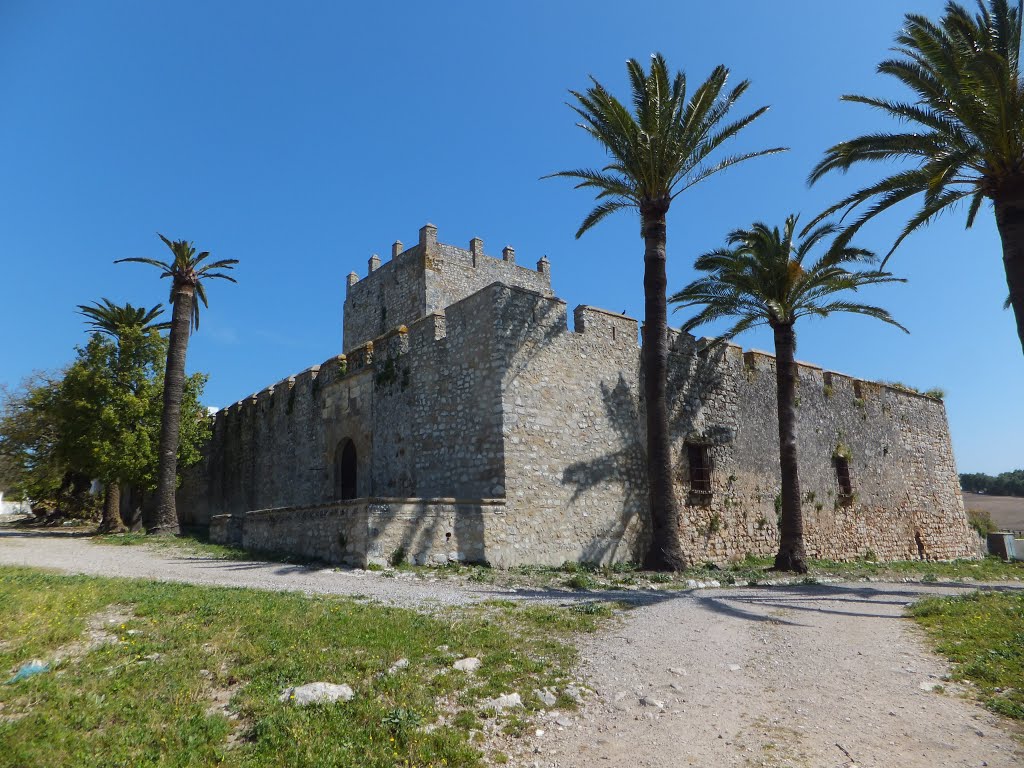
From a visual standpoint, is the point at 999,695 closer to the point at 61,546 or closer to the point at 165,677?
the point at 165,677

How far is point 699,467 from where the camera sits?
18.2 meters

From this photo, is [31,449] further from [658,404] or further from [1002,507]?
[1002,507]

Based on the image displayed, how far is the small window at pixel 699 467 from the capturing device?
18.0 m

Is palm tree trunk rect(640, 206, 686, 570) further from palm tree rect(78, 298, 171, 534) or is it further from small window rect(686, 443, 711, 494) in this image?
palm tree rect(78, 298, 171, 534)

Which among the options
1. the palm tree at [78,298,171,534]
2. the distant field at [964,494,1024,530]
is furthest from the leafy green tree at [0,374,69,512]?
the distant field at [964,494,1024,530]

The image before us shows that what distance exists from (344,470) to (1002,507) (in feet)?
205

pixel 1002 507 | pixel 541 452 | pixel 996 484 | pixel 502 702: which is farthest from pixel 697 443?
pixel 996 484

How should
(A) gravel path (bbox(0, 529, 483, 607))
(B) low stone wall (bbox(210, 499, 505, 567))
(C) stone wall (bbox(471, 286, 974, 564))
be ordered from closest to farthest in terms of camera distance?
(A) gravel path (bbox(0, 529, 483, 607)), (B) low stone wall (bbox(210, 499, 505, 567)), (C) stone wall (bbox(471, 286, 974, 564))

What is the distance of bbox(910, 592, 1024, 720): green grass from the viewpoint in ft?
17.7

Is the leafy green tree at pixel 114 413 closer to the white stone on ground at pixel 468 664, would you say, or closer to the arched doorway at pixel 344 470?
the arched doorway at pixel 344 470

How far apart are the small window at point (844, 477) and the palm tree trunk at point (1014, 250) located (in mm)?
12678

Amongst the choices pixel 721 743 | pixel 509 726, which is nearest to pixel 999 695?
pixel 721 743

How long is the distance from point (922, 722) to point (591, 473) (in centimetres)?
1086

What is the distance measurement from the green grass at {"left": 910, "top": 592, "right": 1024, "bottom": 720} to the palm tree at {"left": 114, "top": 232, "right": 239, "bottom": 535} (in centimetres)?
2052
